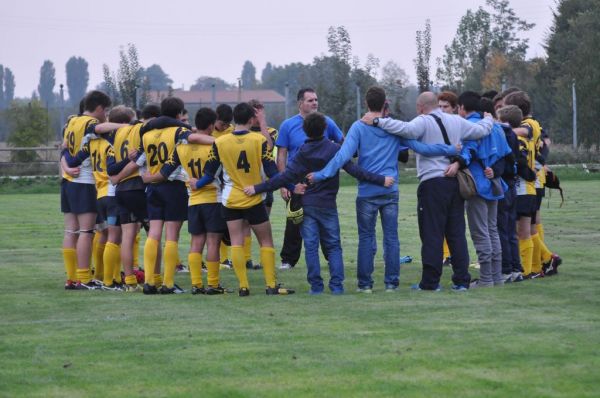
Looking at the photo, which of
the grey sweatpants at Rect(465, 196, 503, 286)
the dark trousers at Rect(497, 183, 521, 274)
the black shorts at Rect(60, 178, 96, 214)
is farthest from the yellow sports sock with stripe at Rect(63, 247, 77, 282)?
the dark trousers at Rect(497, 183, 521, 274)

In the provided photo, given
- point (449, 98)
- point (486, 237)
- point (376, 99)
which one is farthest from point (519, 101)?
point (376, 99)

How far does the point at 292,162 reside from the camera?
12086 millimetres

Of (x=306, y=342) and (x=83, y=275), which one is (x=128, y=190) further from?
(x=306, y=342)

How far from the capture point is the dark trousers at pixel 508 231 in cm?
1309

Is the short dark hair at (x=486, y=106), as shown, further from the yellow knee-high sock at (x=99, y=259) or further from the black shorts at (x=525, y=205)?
the yellow knee-high sock at (x=99, y=259)

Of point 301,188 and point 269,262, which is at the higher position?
point 301,188

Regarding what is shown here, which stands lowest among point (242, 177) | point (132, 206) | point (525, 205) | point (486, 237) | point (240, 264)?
point (240, 264)

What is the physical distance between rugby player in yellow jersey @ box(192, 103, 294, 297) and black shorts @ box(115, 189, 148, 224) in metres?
0.96

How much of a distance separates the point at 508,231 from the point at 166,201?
3854mm

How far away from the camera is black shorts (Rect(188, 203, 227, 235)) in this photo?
40.5 feet

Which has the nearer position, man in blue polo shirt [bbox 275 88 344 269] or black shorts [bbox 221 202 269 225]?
black shorts [bbox 221 202 269 225]

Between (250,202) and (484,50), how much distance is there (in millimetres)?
76358

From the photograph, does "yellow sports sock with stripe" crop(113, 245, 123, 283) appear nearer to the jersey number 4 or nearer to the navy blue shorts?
the navy blue shorts

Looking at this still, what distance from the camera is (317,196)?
39.5 feet
